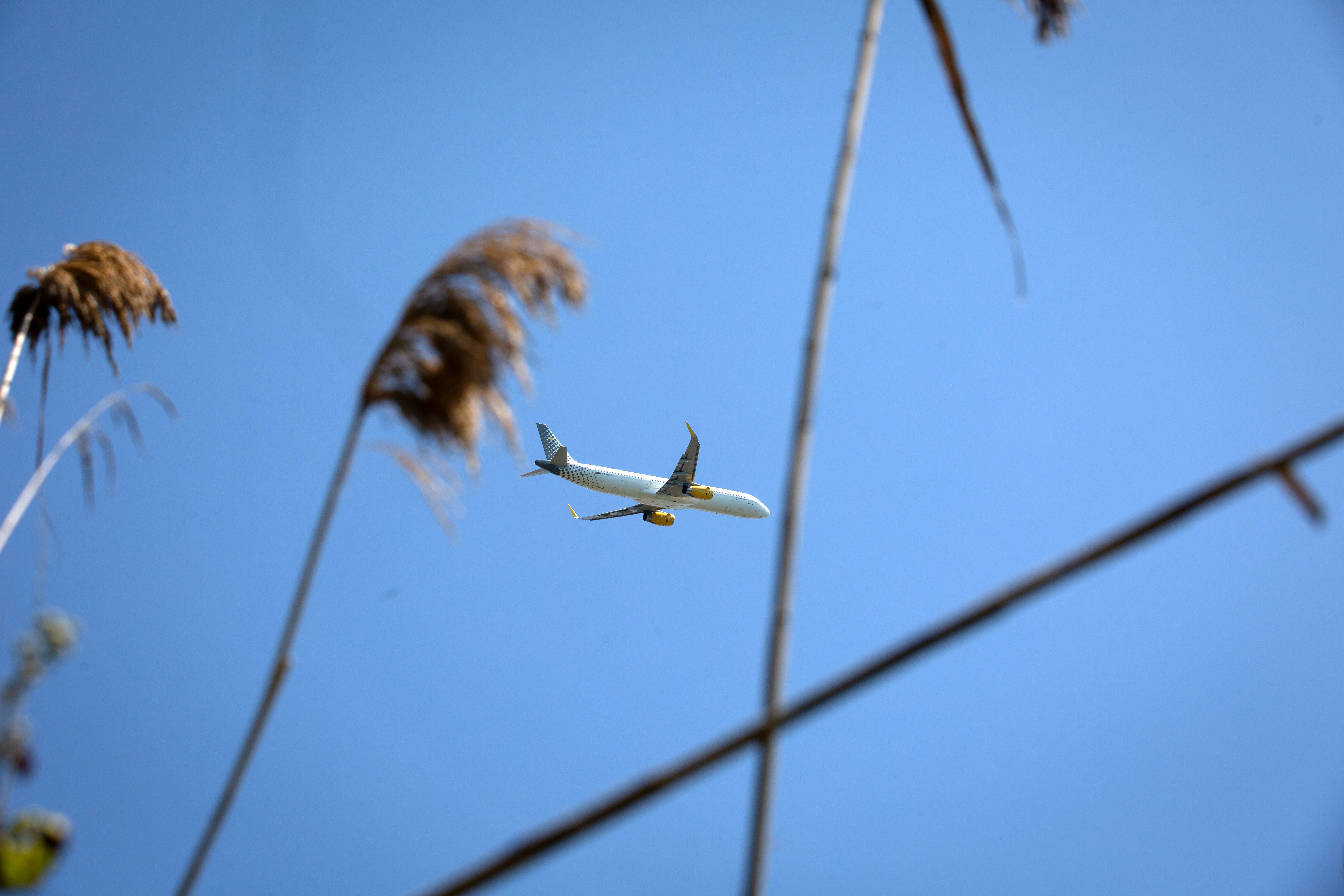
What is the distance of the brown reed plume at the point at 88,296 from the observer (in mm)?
6664

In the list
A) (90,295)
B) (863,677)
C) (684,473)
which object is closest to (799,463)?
(863,677)

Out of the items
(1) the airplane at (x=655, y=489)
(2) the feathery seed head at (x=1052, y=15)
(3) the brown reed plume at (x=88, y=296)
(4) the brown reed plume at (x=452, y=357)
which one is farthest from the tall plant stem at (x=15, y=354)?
(1) the airplane at (x=655, y=489)

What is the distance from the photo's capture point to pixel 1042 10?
4984mm

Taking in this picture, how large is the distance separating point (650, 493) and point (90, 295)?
34.3 m

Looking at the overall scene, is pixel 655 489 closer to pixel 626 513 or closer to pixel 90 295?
pixel 626 513

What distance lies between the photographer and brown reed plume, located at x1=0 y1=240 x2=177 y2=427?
262 inches

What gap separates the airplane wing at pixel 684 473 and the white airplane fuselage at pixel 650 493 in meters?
0.33

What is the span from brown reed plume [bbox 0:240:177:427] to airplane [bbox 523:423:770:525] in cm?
3026

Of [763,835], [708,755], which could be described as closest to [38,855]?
[708,755]

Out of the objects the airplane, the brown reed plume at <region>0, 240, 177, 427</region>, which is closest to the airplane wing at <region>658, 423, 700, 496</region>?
the airplane

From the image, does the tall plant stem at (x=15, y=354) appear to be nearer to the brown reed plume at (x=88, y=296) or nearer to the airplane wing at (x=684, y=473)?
the brown reed plume at (x=88, y=296)

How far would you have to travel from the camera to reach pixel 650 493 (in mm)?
40750

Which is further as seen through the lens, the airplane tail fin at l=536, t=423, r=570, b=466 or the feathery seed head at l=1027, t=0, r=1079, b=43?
Result: the airplane tail fin at l=536, t=423, r=570, b=466

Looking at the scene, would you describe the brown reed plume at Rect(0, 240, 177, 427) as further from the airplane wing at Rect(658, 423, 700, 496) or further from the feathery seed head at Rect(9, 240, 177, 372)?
Result: the airplane wing at Rect(658, 423, 700, 496)
